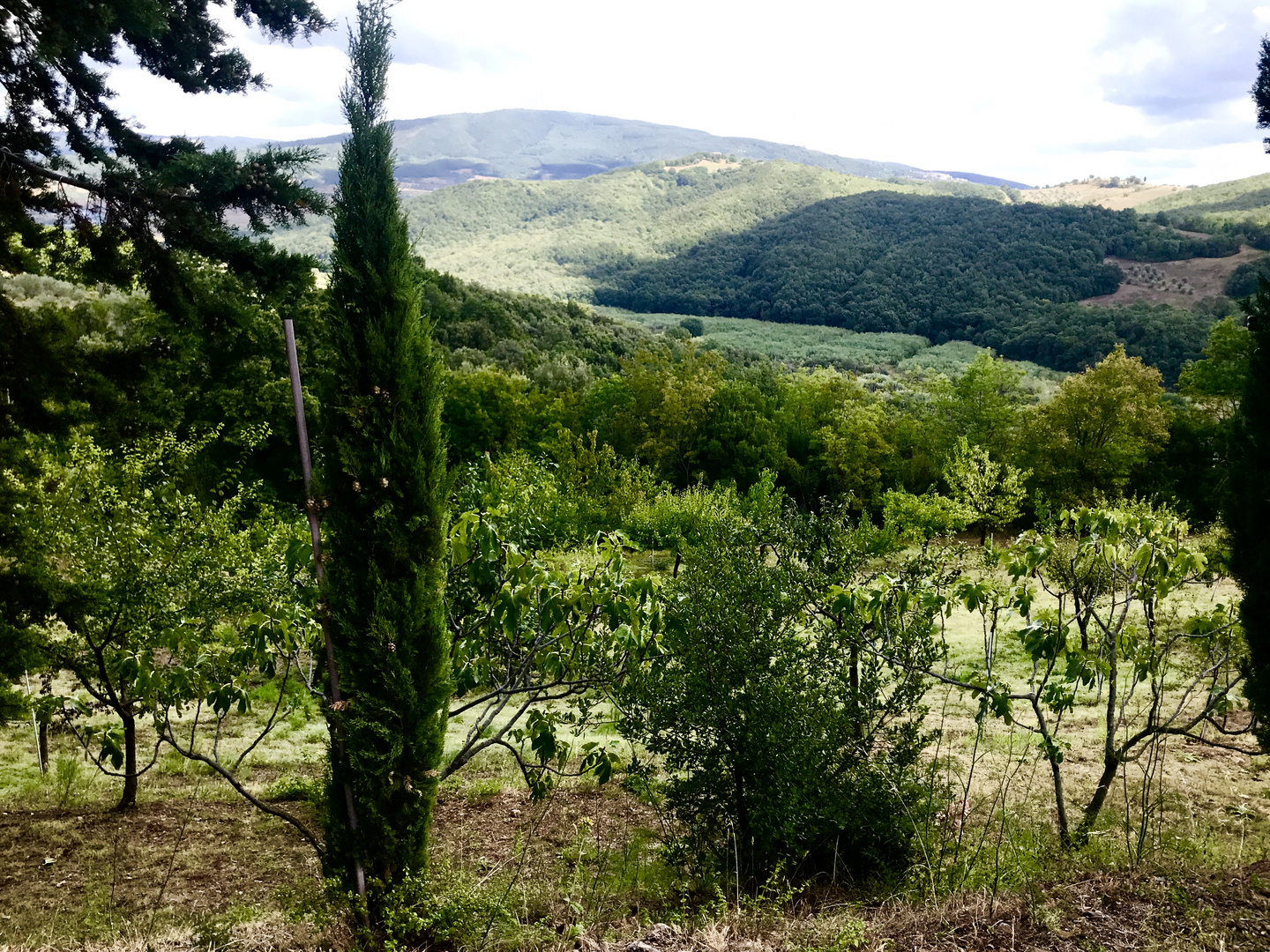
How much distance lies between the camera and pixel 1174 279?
287 feet

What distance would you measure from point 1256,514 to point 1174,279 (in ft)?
336

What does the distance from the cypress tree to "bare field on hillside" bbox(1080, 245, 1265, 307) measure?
291 ft

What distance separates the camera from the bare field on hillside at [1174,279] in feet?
274

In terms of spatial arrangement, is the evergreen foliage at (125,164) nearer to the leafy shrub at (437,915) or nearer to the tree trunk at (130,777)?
the tree trunk at (130,777)

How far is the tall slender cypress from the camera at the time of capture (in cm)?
445

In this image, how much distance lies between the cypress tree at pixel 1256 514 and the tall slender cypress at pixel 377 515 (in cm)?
568

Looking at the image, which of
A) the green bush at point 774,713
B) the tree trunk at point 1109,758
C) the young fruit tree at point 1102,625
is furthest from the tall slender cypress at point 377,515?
the tree trunk at point 1109,758

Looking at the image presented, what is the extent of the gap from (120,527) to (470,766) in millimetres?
A: 5310

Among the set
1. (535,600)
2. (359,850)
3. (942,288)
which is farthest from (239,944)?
(942,288)

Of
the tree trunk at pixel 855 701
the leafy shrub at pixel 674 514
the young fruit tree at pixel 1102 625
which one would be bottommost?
the leafy shrub at pixel 674 514

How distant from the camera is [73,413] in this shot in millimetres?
7375

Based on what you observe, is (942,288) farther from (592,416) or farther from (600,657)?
(600,657)

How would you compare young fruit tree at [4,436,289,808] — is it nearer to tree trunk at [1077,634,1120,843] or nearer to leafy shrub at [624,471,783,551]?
tree trunk at [1077,634,1120,843]

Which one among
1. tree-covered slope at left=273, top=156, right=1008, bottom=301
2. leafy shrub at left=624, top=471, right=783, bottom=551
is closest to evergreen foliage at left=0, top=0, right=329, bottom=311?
leafy shrub at left=624, top=471, right=783, bottom=551
